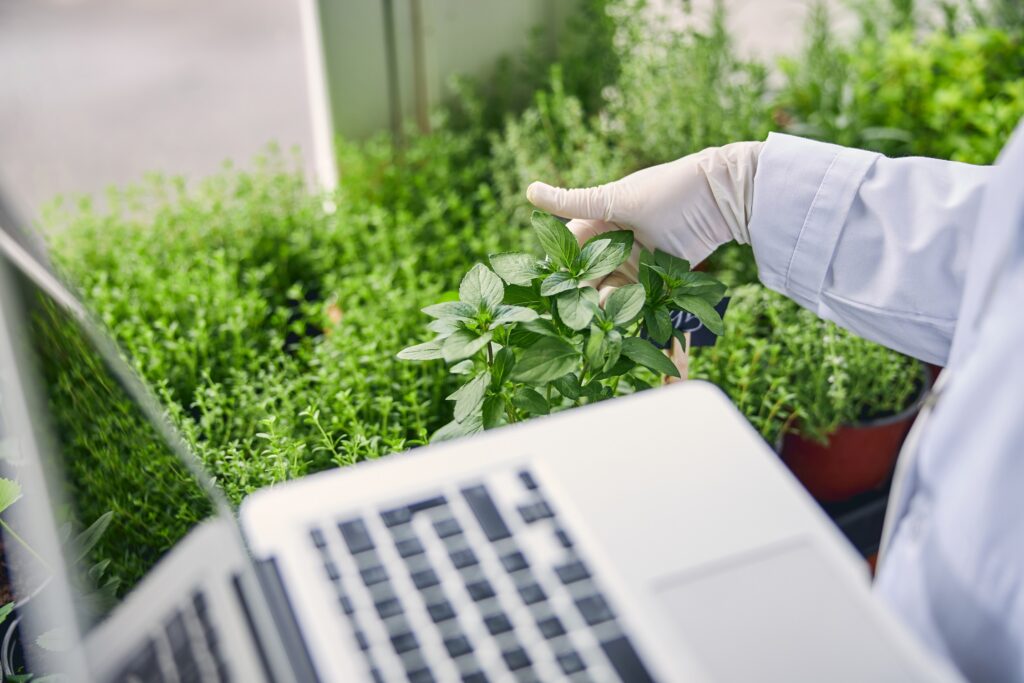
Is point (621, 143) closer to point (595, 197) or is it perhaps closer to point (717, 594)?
point (595, 197)

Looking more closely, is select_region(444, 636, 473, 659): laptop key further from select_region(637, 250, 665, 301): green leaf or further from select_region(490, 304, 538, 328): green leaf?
select_region(637, 250, 665, 301): green leaf

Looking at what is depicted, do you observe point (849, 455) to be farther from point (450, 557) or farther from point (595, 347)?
point (450, 557)

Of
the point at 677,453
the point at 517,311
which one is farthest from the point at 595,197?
the point at 677,453

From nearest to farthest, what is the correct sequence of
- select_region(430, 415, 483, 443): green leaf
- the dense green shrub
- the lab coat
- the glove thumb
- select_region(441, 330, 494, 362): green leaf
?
the lab coat < select_region(441, 330, 494, 362): green leaf < select_region(430, 415, 483, 443): green leaf < the glove thumb < the dense green shrub

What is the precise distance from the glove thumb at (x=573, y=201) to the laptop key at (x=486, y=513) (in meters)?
0.50

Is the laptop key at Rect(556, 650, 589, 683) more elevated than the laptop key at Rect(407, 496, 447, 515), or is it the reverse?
the laptop key at Rect(407, 496, 447, 515)

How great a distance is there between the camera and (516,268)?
0.87 meters

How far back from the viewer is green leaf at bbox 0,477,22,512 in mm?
665

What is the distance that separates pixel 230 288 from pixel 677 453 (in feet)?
3.12

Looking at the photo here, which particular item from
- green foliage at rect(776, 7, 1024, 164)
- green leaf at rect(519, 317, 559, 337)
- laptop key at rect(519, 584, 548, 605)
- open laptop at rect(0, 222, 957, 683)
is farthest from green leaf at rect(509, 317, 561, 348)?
green foliage at rect(776, 7, 1024, 164)

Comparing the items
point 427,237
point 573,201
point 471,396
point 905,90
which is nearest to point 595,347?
point 471,396

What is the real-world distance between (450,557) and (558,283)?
1.20 ft

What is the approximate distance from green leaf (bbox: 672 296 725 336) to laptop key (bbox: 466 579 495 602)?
0.43m

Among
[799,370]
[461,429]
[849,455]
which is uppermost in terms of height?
[461,429]
